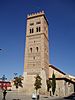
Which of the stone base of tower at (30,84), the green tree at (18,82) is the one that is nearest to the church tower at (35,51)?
the stone base of tower at (30,84)

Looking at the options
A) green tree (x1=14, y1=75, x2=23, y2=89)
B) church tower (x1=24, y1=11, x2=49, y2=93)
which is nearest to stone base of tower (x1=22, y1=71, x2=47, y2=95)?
church tower (x1=24, y1=11, x2=49, y2=93)

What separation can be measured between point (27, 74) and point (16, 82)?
3.87 m

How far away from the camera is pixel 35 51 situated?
5297 cm

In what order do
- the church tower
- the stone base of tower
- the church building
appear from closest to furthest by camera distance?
the stone base of tower < the church building < the church tower

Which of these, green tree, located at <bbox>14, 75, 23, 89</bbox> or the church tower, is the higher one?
the church tower

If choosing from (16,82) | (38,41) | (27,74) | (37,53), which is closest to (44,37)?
(38,41)

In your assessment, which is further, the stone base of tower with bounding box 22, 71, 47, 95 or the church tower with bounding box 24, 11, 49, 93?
the church tower with bounding box 24, 11, 49, 93

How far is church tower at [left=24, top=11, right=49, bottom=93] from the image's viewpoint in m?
50.3

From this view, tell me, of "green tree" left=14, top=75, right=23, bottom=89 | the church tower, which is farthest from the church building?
"green tree" left=14, top=75, right=23, bottom=89

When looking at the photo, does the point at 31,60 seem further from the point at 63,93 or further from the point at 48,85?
the point at 63,93

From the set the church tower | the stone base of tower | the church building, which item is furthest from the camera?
the church tower

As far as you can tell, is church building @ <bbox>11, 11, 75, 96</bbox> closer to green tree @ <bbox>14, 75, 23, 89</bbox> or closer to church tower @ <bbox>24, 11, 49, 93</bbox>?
church tower @ <bbox>24, 11, 49, 93</bbox>

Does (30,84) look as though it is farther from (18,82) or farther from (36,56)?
(36,56)

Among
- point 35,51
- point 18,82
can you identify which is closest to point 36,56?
point 35,51
